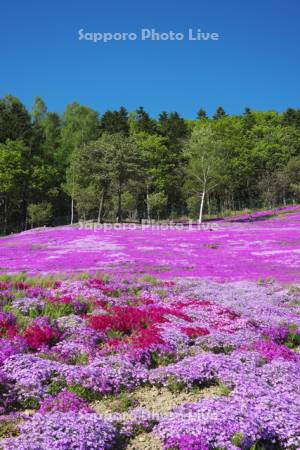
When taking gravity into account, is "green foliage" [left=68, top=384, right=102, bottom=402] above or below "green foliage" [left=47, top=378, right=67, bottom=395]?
below

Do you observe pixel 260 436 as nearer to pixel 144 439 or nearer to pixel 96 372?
pixel 144 439

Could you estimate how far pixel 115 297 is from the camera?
1691 cm

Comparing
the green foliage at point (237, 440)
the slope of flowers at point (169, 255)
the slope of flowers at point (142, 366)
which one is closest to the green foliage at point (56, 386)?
the slope of flowers at point (142, 366)

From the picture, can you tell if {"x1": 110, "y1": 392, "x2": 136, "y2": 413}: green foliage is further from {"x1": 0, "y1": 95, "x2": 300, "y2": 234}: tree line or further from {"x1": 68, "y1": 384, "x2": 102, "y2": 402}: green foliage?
{"x1": 0, "y1": 95, "x2": 300, "y2": 234}: tree line

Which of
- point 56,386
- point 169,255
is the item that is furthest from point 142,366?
point 169,255

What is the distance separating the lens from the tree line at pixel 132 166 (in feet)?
230

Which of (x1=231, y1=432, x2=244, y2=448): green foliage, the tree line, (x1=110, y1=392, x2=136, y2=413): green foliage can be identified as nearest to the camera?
(x1=231, y1=432, x2=244, y2=448): green foliage

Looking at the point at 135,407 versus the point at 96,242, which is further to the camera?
the point at 96,242

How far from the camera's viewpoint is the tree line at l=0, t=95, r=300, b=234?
2763 inches

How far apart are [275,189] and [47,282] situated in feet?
247

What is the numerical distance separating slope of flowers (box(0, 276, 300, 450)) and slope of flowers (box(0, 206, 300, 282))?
7.76 metres

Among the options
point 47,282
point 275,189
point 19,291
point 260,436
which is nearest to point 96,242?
point 47,282

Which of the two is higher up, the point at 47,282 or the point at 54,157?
the point at 54,157

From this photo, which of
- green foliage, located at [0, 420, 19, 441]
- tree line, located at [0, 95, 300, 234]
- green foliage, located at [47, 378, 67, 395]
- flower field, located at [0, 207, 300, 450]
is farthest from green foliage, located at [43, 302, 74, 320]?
tree line, located at [0, 95, 300, 234]
